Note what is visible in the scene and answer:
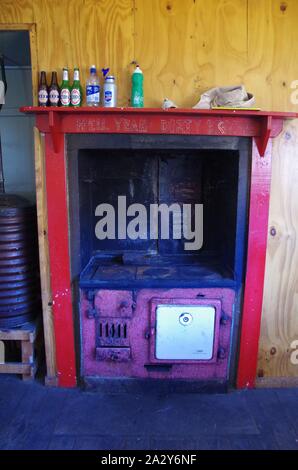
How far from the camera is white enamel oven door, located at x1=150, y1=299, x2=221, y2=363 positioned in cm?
190

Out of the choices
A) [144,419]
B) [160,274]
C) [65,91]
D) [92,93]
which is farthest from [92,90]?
[144,419]

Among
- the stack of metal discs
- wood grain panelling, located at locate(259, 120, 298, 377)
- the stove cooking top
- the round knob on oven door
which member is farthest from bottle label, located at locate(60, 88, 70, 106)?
the round knob on oven door

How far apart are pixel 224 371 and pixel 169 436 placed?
50 cm

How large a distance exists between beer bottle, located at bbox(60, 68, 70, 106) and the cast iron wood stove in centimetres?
7

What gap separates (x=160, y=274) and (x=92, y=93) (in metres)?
1.05

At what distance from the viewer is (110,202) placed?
224 centimetres

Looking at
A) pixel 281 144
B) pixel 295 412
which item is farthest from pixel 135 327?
pixel 281 144

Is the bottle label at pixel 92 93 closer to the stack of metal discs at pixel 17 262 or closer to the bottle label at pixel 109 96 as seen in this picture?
the bottle label at pixel 109 96

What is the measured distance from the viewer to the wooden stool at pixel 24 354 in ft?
6.52

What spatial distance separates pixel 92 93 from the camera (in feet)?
5.68

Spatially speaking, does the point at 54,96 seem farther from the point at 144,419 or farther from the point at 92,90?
the point at 144,419

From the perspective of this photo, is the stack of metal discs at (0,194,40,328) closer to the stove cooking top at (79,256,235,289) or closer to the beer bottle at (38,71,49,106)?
the stove cooking top at (79,256,235,289)

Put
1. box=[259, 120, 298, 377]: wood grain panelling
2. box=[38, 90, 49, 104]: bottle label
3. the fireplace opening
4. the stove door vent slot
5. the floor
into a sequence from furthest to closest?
the fireplace opening < the stove door vent slot < box=[259, 120, 298, 377]: wood grain panelling < box=[38, 90, 49, 104]: bottle label < the floor

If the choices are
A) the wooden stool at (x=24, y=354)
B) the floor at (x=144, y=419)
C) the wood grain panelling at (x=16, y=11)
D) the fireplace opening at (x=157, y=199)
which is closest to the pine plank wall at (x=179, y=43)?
the wood grain panelling at (x=16, y=11)
